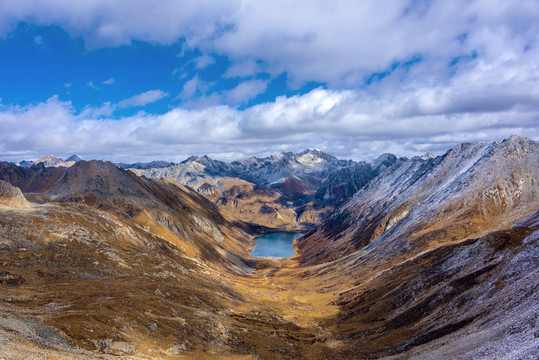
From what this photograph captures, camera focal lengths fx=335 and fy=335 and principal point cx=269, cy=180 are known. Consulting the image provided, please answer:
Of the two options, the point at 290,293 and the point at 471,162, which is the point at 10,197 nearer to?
the point at 290,293

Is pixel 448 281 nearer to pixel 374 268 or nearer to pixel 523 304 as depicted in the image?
pixel 523 304

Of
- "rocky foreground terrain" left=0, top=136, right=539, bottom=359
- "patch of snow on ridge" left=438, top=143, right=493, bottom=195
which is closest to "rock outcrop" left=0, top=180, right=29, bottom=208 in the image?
"rocky foreground terrain" left=0, top=136, right=539, bottom=359

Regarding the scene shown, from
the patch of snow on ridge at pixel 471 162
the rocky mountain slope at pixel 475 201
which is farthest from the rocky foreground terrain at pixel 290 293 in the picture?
the patch of snow on ridge at pixel 471 162

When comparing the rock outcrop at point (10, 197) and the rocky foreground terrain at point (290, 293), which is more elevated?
the rock outcrop at point (10, 197)

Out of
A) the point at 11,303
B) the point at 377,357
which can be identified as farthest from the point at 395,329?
the point at 11,303

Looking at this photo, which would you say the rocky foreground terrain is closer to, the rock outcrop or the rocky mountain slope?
the rock outcrop

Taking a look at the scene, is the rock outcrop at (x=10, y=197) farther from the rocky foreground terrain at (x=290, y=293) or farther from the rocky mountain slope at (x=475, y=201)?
the rocky mountain slope at (x=475, y=201)

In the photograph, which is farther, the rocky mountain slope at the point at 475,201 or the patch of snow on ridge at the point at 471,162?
the patch of snow on ridge at the point at 471,162

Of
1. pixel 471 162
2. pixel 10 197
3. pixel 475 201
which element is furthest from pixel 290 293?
pixel 471 162
